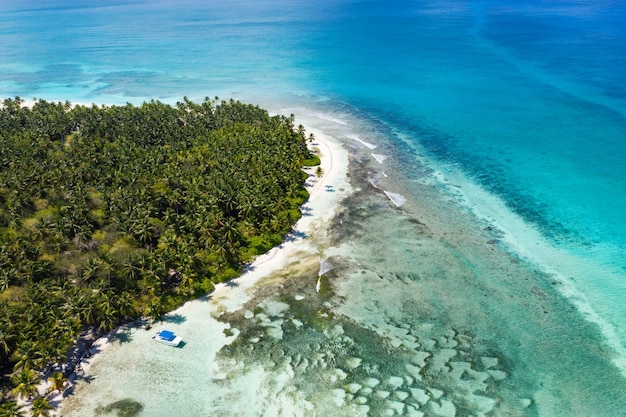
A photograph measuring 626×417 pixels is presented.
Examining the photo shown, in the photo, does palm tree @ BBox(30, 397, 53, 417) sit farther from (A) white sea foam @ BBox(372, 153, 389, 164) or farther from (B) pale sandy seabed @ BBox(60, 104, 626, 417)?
(A) white sea foam @ BBox(372, 153, 389, 164)

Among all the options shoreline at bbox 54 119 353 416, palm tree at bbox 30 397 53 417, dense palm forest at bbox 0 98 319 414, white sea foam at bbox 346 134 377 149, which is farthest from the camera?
white sea foam at bbox 346 134 377 149

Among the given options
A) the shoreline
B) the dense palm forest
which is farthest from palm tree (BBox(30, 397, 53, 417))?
the dense palm forest

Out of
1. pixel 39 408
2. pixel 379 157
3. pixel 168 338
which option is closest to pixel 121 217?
pixel 168 338

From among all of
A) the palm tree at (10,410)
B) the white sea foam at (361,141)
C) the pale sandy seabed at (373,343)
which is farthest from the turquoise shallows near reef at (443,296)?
the palm tree at (10,410)

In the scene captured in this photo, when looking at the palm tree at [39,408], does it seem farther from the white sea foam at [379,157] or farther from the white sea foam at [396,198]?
the white sea foam at [379,157]

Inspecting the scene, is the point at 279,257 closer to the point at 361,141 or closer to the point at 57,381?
the point at 57,381

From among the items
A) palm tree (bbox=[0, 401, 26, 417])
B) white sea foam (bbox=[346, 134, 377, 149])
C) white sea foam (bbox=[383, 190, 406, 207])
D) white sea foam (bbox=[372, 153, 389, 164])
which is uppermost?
white sea foam (bbox=[346, 134, 377, 149])
